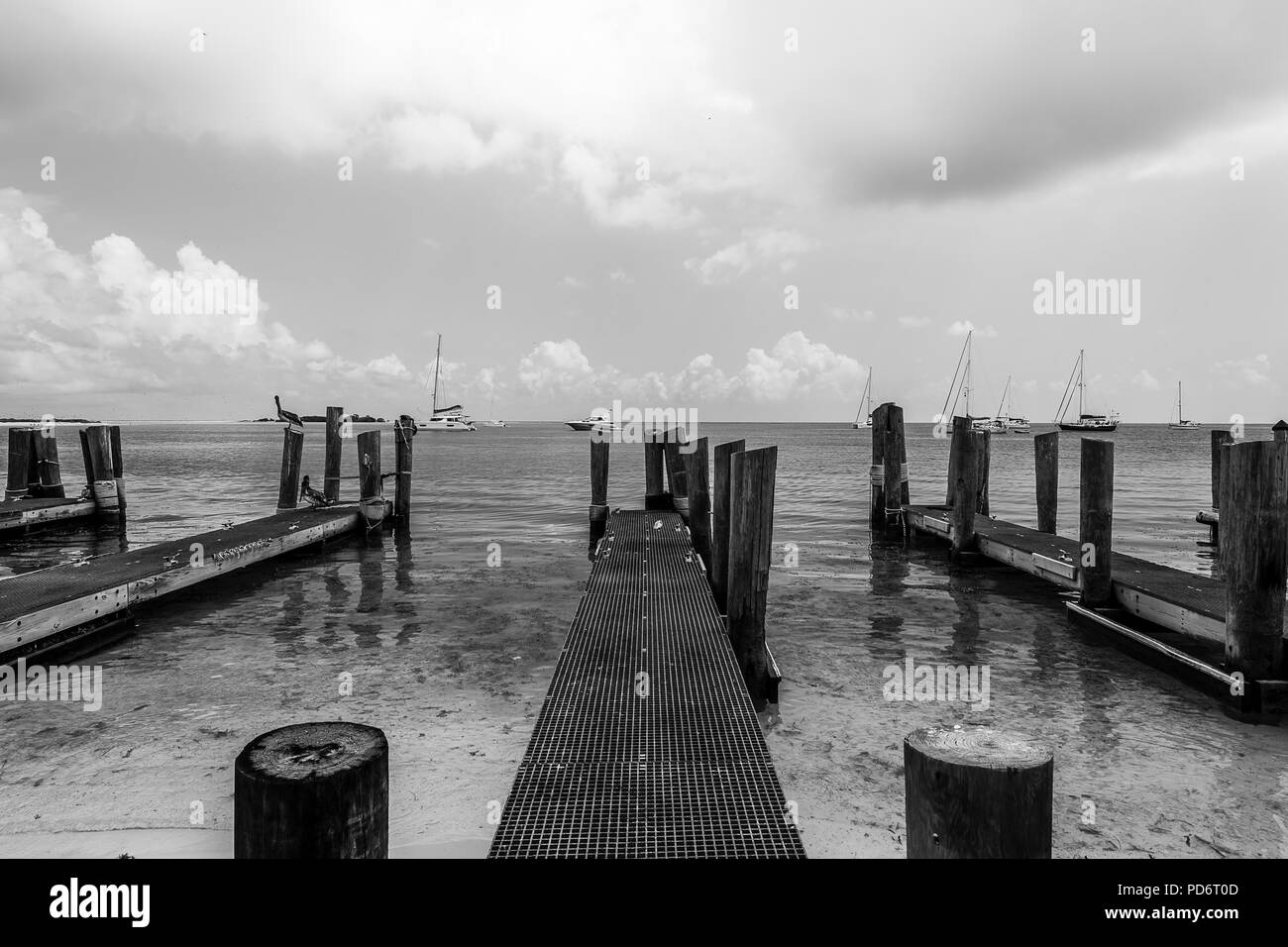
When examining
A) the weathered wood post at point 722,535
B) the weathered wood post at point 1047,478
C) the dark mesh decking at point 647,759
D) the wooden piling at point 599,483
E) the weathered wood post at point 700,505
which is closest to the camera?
the dark mesh decking at point 647,759

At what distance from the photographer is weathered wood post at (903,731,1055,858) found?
2.81m

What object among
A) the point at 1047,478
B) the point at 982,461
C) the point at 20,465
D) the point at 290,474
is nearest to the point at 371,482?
the point at 290,474

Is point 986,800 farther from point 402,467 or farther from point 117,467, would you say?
point 117,467

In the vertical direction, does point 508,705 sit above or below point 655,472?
below

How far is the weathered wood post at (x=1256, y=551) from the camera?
22.6 ft

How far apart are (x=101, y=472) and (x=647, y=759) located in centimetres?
2263

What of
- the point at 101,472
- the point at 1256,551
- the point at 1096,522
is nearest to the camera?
the point at 1256,551

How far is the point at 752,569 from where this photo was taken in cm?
815

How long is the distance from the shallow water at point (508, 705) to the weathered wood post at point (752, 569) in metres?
0.57

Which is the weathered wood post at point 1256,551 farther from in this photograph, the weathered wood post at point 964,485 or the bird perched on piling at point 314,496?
the bird perched on piling at point 314,496

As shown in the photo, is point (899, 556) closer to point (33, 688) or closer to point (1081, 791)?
point (1081, 791)

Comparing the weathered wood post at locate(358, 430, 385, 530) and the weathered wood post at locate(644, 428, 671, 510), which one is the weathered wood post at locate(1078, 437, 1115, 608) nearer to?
the weathered wood post at locate(644, 428, 671, 510)

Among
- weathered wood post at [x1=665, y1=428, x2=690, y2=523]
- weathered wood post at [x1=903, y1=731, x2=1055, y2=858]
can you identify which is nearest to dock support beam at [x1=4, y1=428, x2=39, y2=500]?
weathered wood post at [x1=665, y1=428, x2=690, y2=523]

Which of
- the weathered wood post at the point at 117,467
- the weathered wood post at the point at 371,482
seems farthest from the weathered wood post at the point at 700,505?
the weathered wood post at the point at 117,467
